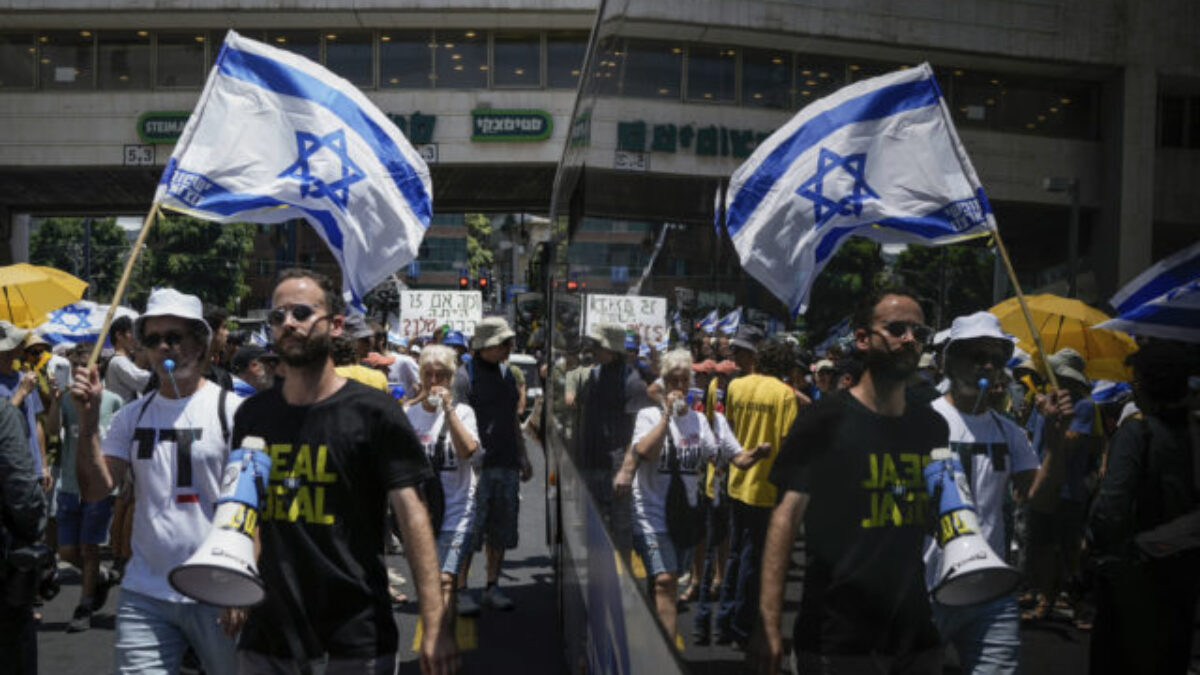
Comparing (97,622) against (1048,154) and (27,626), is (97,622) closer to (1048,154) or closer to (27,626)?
(27,626)

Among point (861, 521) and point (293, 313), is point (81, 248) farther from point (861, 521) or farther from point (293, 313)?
point (861, 521)

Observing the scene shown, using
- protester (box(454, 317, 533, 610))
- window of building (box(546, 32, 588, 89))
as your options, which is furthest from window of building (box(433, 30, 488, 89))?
protester (box(454, 317, 533, 610))

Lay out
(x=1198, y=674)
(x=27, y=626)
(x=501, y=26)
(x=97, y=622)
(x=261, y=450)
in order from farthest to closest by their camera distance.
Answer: (x=501, y=26)
(x=97, y=622)
(x=27, y=626)
(x=261, y=450)
(x=1198, y=674)

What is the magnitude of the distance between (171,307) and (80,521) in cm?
461

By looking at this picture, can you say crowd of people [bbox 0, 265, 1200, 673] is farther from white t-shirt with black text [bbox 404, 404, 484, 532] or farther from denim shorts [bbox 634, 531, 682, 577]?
white t-shirt with black text [bbox 404, 404, 484, 532]

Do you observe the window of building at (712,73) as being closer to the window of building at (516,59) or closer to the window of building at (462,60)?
the window of building at (516,59)

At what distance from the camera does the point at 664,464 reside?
90.3 inches

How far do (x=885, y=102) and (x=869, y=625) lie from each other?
64 centimetres

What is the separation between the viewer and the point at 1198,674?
3.20 feet

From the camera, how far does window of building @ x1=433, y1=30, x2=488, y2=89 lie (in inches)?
1102

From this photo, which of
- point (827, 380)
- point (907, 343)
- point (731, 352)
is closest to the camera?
point (907, 343)

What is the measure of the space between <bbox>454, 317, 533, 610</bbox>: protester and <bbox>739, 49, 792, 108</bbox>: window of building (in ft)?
23.4

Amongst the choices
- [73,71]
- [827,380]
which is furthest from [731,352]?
[73,71]

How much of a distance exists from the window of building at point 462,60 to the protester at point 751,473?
27366 millimetres
